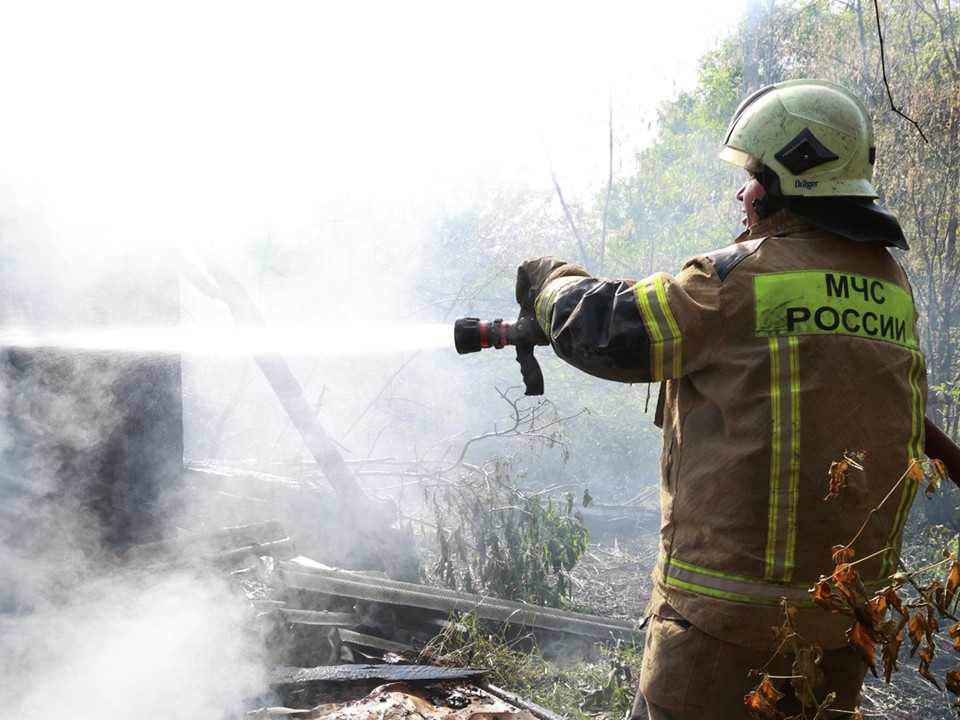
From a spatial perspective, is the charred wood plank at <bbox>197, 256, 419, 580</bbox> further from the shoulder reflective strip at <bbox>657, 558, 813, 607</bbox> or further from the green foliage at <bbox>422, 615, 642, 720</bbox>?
the shoulder reflective strip at <bbox>657, 558, 813, 607</bbox>

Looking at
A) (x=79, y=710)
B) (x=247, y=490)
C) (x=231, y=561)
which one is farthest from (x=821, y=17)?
(x=79, y=710)

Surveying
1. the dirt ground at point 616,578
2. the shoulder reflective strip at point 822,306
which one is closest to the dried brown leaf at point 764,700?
the shoulder reflective strip at point 822,306

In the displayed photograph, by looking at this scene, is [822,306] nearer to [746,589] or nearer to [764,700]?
[746,589]

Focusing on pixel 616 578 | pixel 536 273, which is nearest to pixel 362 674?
pixel 536 273

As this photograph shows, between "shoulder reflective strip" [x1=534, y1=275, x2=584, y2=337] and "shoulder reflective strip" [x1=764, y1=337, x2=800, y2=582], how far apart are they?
21.2 inches

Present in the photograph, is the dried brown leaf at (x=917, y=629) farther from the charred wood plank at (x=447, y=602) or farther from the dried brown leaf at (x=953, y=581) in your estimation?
the charred wood plank at (x=447, y=602)

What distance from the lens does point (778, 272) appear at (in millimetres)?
1957

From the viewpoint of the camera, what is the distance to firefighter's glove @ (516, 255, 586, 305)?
2.31 metres

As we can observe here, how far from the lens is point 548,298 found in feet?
7.09

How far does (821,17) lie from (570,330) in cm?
1272

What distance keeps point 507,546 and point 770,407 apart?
460 centimetres

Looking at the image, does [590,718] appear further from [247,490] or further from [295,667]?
[247,490]

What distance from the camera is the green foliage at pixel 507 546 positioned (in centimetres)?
610

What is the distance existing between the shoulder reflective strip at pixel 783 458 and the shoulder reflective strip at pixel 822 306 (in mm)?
52
